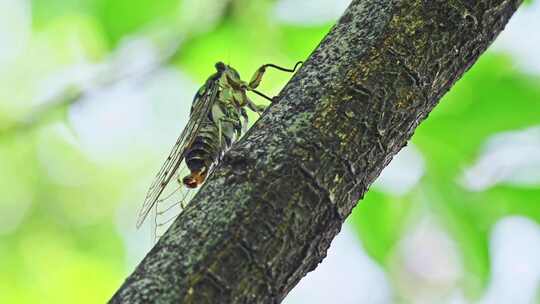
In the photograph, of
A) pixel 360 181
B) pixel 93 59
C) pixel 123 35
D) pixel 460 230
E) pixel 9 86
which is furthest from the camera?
pixel 9 86

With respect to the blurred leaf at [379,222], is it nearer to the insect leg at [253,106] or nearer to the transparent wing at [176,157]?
the insect leg at [253,106]

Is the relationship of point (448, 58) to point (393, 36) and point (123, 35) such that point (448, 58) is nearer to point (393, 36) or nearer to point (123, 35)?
point (393, 36)

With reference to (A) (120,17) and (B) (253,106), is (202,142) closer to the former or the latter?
(B) (253,106)

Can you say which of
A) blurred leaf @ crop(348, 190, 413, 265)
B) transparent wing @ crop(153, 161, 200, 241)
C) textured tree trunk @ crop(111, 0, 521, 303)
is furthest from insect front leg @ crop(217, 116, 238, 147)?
textured tree trunk @ crop(111, 0, 521, 303)

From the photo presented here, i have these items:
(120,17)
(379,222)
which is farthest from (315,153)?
(120,17)

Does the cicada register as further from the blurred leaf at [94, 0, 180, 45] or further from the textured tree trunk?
Result: the textured tree trunk

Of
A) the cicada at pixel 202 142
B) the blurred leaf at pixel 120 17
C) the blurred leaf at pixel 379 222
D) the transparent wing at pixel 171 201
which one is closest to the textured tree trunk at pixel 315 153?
the cicada at pixel 202 142

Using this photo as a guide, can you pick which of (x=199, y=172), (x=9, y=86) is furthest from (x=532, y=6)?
(x=9, y=86)
